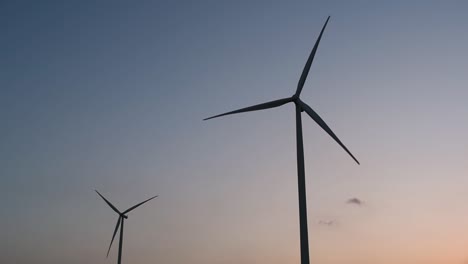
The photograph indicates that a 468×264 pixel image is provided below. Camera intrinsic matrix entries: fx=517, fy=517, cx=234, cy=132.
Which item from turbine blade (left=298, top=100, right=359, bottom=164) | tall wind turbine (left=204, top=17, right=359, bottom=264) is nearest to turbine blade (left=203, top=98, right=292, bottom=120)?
tall wind turbine (left=204, top=17, right=359, bottom=264)

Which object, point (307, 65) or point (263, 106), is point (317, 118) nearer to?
point (263, 106)

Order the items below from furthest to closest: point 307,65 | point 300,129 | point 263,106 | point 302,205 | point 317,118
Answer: point 307,65 < point 263,106 < point 317,118 < point 300,129 < point 302,205

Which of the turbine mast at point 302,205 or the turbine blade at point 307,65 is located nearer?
the turbine mast at point 302,205

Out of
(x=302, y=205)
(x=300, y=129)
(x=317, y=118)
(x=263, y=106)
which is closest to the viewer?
(x=302, y=205)

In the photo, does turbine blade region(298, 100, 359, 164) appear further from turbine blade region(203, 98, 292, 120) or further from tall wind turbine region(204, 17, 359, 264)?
turbine blade region(203, 98, 292, 120)

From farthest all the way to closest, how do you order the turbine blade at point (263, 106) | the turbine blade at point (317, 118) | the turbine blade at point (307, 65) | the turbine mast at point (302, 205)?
the turbine blade at point (307, 65)
the turbine blade at point (263, 106)
the turbine blade at point (317, 118)
the turbine mast at point (302, 205)

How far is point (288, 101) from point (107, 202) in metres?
65.2

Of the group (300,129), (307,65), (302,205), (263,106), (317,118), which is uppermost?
(307,65)

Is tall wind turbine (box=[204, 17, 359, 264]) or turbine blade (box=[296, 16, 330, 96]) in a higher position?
turbine blade (box=[296, 16, 330, 96])

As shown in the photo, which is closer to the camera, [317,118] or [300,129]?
[300,129]

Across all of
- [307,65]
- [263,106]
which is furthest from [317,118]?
[307,65]

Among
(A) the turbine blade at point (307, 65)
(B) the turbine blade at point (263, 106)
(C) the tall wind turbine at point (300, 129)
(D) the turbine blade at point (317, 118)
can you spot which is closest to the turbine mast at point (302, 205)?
(C) the tall wind turbine at point (300, 129)

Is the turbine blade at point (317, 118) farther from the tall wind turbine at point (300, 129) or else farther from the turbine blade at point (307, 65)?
the turbine blade at point (307, 65)

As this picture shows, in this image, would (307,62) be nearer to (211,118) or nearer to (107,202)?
(211,118)
